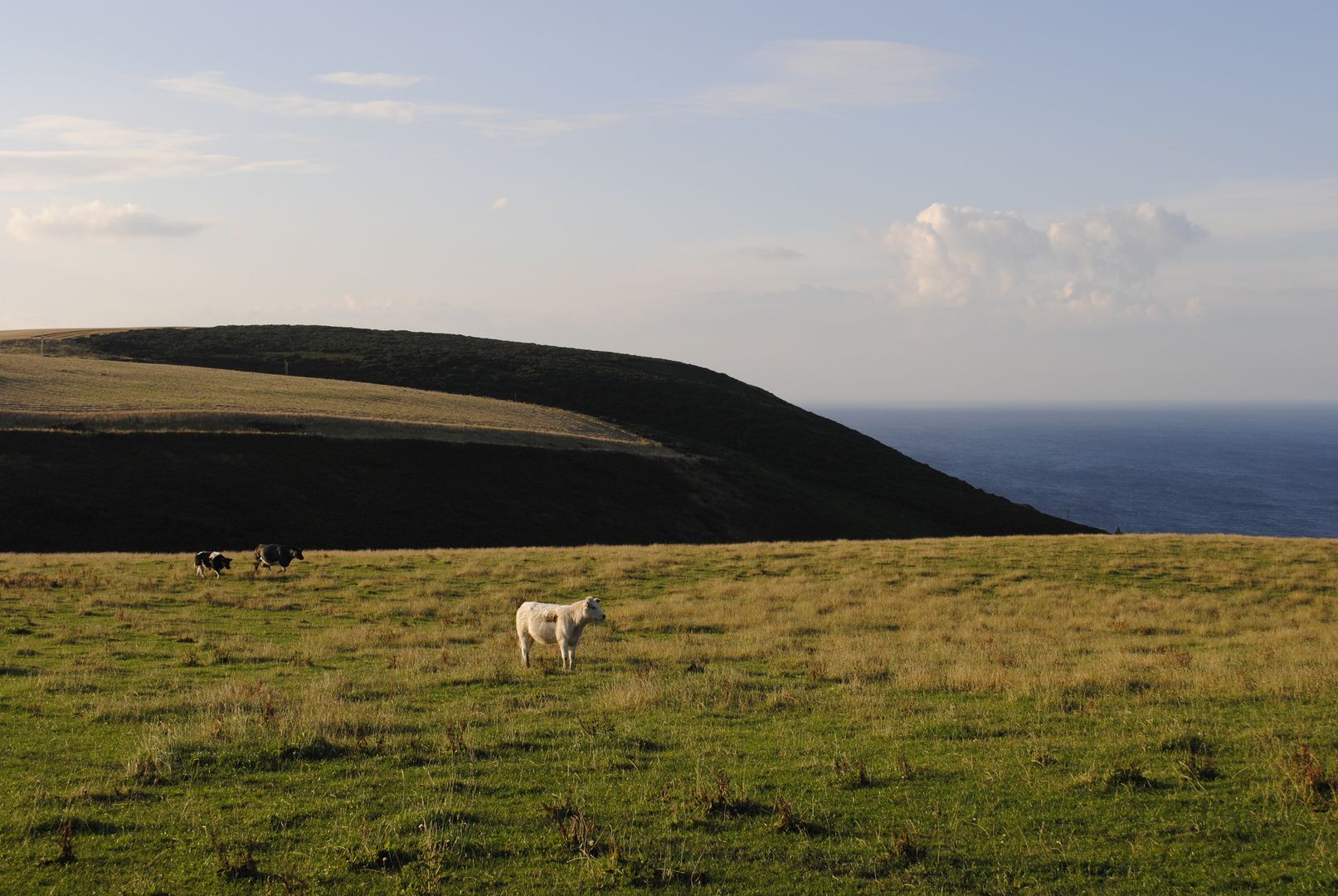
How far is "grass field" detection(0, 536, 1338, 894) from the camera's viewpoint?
20.8 ft

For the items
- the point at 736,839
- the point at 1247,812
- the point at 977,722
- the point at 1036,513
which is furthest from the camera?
the point at 1036,513

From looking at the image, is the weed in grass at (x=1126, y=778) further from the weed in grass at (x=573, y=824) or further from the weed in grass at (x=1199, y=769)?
the weed in grass at (x=573, y=824)

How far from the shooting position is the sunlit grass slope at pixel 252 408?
54.0 metres

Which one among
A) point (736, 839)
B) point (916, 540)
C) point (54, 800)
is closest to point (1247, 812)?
point (736, 839)

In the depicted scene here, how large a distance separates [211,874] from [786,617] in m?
15.8

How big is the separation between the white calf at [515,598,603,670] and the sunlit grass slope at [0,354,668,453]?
4705cm

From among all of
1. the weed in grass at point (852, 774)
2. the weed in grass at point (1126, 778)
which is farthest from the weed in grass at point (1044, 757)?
the weed in grass at point (852, 774)

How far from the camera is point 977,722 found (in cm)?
1044

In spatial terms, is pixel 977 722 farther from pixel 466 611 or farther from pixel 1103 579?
pixel 1103 579

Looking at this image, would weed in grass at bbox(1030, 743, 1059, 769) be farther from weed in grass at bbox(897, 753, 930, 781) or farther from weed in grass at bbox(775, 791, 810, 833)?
weed in grass at bbox(775, 791, 810, 833)

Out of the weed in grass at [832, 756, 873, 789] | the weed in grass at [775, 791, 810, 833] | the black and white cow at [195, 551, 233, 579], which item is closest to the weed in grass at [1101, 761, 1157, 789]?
the weed in grass at [832, 756, 873, 789]

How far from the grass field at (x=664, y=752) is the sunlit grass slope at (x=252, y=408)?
37.8 meters

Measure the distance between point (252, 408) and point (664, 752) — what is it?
6031 cm

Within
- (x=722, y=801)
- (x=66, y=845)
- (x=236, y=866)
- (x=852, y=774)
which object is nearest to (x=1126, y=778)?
(x=852, y=774)
